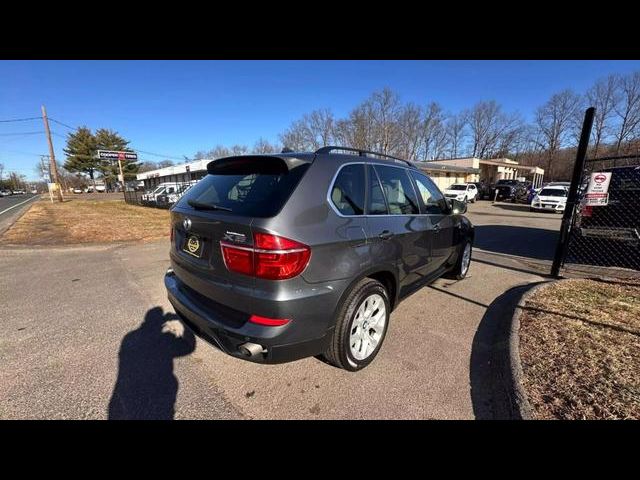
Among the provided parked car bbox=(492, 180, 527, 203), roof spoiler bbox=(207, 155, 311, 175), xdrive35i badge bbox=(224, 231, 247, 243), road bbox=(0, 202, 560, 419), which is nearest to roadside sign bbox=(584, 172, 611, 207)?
road bbox=(0, 202, 560, 419)

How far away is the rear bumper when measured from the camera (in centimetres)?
190

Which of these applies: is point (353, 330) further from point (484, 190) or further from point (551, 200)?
point (484, 190)

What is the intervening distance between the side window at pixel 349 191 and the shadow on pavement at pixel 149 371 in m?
1.95

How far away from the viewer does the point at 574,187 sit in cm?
452

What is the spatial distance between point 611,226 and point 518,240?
361cm

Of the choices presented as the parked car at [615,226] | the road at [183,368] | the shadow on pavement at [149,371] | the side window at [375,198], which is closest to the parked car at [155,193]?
the road at [183,368]

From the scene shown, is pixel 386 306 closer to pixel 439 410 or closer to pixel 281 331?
pixel 439 410

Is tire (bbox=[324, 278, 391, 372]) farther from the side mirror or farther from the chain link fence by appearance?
the chain link fence

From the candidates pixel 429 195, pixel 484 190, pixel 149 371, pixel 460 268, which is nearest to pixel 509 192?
pixel 484 190

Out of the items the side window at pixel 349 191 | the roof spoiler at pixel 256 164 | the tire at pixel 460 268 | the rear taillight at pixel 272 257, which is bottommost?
the tire at pixel 460 268

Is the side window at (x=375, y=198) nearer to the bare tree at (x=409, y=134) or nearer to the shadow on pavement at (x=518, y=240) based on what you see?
the shadow on pavement at (x=518, y=240)

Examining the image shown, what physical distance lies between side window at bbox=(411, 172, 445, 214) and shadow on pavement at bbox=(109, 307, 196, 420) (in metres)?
3.06

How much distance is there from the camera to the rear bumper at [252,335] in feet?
6.23
